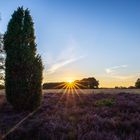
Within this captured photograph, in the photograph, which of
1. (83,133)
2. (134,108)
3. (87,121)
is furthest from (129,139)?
(134,108)

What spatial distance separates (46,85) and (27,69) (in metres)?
48.8

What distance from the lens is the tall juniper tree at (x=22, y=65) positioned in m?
21.9

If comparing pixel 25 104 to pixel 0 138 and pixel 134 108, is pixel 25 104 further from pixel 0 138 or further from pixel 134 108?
pixel 0 138

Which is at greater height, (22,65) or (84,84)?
(84,84)

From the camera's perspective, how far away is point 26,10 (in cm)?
2412

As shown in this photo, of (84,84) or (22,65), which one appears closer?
(22,65)

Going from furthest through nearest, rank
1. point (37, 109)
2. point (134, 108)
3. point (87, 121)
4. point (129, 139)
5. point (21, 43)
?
1. point (21, 43)
2. point (37, 109)
3. point (134, 108)
4. point (87, 121)
5. point (129, 139)

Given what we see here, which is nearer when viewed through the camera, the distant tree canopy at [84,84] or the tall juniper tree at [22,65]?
the tall juniper tree at [22,65]

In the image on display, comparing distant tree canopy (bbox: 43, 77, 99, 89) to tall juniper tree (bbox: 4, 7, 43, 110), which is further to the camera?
distant tree canopy (bbox: 43, 77, 99, 89)

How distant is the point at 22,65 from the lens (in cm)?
2252

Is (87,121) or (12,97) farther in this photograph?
(12,97)

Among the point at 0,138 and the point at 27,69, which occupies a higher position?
the point at 27,69

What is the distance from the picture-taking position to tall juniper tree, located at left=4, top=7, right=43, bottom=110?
21.9 meters

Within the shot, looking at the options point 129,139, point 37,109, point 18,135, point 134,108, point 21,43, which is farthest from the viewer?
point 21,43
